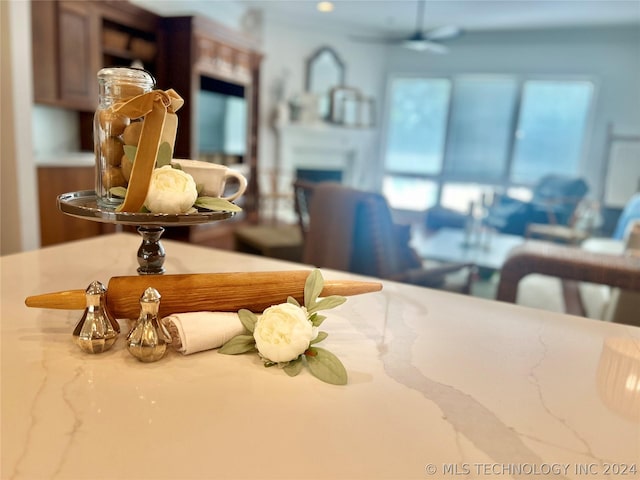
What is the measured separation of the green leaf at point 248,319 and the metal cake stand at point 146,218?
0.15 meters

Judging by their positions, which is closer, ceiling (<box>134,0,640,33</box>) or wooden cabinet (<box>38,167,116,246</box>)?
wooden cabinet (<box>38,167,116,246</box>)

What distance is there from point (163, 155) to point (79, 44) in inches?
131

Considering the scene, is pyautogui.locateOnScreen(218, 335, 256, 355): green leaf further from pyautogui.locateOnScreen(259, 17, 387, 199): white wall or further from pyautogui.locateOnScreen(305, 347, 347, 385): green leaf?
pyautogui.locateOnScreen(259, 17, 387, 199): white wall

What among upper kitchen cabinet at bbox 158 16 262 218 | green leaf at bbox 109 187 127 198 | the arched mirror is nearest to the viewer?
green leaf at bbox 109 187 127 198

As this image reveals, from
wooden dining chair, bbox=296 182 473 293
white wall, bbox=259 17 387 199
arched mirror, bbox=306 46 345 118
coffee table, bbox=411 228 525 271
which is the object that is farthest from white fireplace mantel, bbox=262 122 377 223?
wooden dining chair, bbox=296 182 473 293

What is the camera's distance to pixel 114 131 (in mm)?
732

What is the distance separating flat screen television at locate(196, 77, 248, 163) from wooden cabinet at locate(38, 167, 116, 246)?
49.2 inches

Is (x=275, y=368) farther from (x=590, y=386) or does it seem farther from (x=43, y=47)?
(x=43, y=47)

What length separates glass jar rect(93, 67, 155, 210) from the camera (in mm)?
727

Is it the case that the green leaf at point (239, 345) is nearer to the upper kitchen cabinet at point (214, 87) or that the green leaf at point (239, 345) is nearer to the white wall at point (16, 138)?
the white wall at point (16, 138)

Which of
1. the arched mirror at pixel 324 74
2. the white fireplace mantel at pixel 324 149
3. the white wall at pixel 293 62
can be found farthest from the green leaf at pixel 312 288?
the arched mirror at pixel 324 74

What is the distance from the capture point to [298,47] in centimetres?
623

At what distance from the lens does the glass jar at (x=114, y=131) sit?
2.39 feet

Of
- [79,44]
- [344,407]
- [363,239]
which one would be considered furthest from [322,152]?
[344,407]
